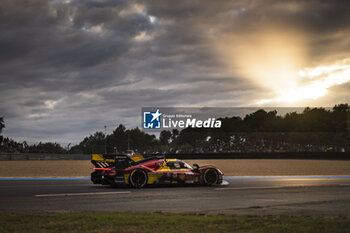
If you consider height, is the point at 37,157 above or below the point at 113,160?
below

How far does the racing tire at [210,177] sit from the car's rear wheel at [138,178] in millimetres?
2560

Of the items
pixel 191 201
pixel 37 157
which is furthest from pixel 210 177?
pixel 37 157

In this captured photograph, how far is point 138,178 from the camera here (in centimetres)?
1573

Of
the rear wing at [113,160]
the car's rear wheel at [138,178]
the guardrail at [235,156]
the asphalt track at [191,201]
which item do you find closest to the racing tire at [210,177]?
the asphalt track at [191,201]

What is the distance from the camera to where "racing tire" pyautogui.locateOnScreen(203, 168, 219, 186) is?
16.6 m

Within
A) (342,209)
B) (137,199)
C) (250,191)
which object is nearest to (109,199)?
(137,199)

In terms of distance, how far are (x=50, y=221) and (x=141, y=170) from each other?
7.73 m

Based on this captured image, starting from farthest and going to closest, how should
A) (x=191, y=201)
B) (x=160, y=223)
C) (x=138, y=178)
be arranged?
(x=138, y=178)
(x=191, y=201)
(x=160, y=223)

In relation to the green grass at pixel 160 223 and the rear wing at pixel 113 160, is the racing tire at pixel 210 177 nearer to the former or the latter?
the rear wing at pixel 113 160

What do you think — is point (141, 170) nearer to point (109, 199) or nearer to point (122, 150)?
point (109, 199)

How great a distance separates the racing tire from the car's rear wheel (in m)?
2.56

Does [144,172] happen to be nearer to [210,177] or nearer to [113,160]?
[113,160]

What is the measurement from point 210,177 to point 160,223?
905cm

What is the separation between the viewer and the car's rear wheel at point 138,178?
1555 centimetres
